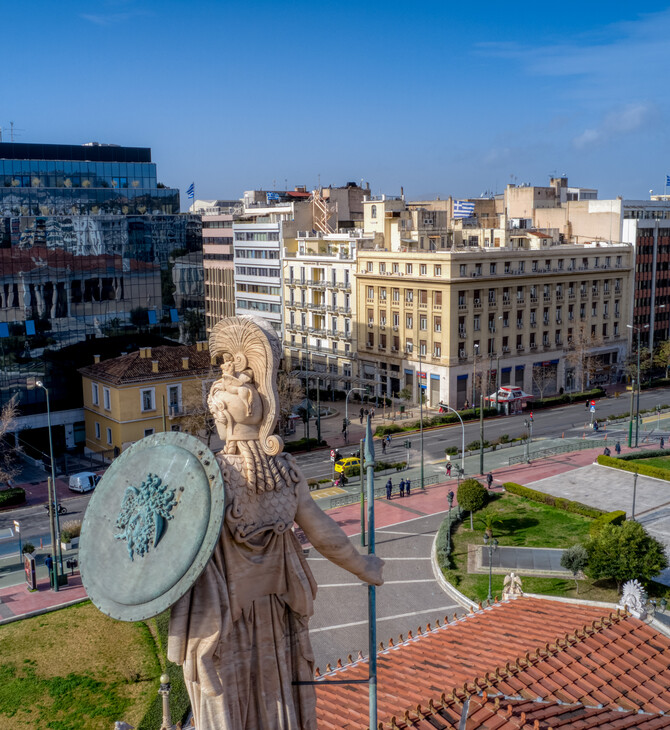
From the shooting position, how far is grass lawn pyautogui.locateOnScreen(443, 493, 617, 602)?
107 feet

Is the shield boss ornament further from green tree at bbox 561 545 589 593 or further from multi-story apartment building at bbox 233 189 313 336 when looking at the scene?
multi-story apartment building at bbox 233 189 313 336

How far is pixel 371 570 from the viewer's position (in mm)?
9570

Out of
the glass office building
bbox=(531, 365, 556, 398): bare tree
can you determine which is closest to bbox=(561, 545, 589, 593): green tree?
the glass office building

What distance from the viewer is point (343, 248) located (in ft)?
263

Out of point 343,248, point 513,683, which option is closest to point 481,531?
point 513,683

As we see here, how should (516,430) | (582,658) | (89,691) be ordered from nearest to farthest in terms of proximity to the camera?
(582,658)
(89,691)
(516,430)

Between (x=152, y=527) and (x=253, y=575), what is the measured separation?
1.28 metres

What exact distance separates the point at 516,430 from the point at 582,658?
45.0 metres

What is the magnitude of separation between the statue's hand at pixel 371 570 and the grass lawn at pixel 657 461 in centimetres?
4381

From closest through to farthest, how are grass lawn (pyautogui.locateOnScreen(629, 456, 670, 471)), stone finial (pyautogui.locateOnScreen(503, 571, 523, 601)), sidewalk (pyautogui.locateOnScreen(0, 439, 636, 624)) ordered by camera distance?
1. stone finial (pyautogui.locateOnScreen(503, 571, 523, 601))
2. sidewalk (pyautogui.locateOnScreen(0, 439, 636, 624))
3. grass lawn (pyautogui.locateOnScreen(629, 456, 670, 471))

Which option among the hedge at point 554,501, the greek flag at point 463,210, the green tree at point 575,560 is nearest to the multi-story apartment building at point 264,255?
the greek flag at point 463,210

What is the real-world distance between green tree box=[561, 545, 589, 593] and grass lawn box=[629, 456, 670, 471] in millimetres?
18284

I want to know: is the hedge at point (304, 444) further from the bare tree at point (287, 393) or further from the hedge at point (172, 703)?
the hedge at point (172, 703)

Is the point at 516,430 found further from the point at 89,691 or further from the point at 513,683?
the point at 513,683
